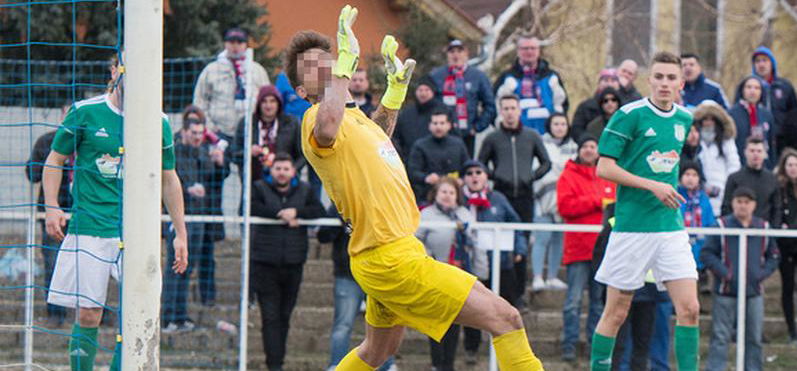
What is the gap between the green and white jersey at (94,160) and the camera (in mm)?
7598

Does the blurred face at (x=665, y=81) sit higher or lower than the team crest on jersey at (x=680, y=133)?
higher

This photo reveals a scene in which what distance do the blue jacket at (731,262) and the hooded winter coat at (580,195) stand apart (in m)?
0.99

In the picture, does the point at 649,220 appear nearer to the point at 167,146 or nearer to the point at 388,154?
the point at 388,154

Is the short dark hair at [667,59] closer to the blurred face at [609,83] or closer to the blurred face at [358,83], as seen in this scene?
the blurred face at [609,83]

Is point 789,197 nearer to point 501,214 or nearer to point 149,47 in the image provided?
point 501,214

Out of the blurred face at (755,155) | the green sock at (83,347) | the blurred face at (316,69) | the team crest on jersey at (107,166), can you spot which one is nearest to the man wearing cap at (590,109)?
the blurred face at (755,155)

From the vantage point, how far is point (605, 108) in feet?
39.7

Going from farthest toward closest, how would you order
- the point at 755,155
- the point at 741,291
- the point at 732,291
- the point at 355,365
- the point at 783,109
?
the point at 783,109, the point at 755,155, the point at 732,291, the point at 741,291, the point at 355,365

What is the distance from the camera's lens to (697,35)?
80.9 ft

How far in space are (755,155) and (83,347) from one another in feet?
21.7

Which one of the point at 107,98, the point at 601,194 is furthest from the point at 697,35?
the point at 107,98

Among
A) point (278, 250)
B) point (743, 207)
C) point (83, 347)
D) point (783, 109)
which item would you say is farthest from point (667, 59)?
point (783, 109)

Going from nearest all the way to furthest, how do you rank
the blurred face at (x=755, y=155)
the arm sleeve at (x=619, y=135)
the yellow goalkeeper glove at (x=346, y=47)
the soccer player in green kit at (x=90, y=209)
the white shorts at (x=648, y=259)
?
the yellow goalkeeper glove at (x=346, y=47)
the soccer player in green kit at (x=90, y=209)
the white shorts at (x=648, y=259)
the arm sleeve at (x=619, y=135)
the blurred face at (x=755, y=155)

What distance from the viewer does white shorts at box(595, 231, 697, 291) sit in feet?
26.3
